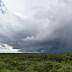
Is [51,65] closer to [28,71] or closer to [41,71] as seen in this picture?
[41,71]

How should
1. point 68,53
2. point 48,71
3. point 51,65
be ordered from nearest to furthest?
point 48,71 < point 51,65 < point 68,53

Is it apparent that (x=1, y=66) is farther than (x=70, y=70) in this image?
Yes

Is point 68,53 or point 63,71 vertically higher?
point 68,53

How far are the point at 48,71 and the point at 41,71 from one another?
162 cm

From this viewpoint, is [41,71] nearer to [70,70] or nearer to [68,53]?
[70,70]

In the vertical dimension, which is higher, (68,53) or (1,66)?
(68,53)

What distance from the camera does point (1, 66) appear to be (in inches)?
978

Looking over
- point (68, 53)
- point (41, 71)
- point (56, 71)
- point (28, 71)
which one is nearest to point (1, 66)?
point (28, 71)

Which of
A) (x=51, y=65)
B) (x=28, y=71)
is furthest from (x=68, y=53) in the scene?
(x=28, y=71)

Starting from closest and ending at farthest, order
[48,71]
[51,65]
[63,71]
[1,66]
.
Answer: [63,71], [48,71], [51,65], [1,66]

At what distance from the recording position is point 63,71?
60.5 ft

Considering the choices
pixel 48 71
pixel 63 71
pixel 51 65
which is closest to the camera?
pixel 63 71

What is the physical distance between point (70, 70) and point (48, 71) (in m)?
4.66

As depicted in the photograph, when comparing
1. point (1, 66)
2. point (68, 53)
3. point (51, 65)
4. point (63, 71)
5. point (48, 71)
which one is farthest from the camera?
point (68, 53)
